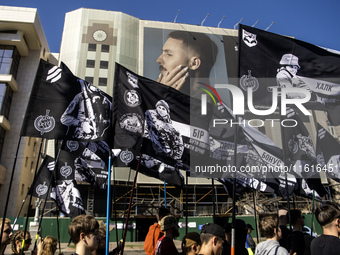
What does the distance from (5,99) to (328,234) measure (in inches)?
1409

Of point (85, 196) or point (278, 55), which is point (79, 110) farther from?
point (85, 196)

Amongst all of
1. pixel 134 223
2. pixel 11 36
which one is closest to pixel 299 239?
pixel 134 223

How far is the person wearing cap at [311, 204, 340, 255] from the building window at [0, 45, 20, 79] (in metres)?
36.8

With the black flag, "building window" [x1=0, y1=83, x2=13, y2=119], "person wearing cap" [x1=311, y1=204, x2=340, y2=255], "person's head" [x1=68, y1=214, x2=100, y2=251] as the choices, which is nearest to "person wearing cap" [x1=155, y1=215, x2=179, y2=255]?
"person's head" [x1=68, y1=214, x2=100, y2=251]

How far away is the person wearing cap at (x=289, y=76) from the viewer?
559 centimetres

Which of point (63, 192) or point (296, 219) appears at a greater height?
point (63, 192)

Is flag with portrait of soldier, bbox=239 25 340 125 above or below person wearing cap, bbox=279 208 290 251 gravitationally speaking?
above

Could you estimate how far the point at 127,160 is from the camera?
1077 centimetres

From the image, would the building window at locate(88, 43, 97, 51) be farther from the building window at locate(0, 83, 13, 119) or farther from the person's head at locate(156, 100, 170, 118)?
the person's head at locate(156, 100, 170, 118)

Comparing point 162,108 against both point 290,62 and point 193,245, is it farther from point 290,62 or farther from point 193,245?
point 193,245

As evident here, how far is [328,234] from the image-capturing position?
11.9ft

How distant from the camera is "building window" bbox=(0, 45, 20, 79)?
3384cm

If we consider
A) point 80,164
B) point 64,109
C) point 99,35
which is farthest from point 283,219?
point 99,35

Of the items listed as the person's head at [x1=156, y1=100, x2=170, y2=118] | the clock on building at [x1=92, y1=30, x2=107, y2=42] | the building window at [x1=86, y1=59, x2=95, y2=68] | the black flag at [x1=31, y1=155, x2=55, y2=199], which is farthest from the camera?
the clock on building at [x1=92, y1=30, x2=107, y2=42]
